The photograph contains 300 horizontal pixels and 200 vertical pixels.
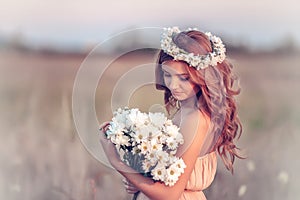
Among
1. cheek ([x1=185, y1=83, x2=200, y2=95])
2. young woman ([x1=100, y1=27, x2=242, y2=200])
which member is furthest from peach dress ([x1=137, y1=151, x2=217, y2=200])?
cheek ([x1=185, y1=83, x2=200, y2=95])

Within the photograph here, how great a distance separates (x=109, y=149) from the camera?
1.74 metres

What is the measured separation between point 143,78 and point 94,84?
0.18 meters

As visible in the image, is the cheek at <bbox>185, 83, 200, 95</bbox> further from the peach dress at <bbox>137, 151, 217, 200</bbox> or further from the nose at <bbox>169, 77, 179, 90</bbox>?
the peach dress at <bbox>137, 151, 217, 200</bbox>

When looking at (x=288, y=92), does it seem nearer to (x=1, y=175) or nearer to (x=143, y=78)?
(x=143, y=78)

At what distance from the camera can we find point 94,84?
1.76 metres

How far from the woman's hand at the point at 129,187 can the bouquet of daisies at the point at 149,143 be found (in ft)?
0.27

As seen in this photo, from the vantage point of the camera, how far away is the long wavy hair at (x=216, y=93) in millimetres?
1719

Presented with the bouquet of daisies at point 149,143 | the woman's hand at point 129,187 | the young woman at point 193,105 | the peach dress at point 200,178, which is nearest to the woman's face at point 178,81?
the young woman at point 193,105

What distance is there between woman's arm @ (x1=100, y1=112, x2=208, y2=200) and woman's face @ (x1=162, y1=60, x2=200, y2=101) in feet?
0.26

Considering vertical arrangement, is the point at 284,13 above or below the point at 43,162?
above

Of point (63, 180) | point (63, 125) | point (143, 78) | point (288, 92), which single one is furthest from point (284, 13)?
point (63, 180)

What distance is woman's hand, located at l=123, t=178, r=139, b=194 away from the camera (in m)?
1.77

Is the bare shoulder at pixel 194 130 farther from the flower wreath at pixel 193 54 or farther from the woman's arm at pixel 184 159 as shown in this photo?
the flower wreath at pixel 193 54

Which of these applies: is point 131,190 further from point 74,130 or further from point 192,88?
point 192,88
